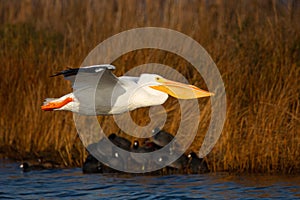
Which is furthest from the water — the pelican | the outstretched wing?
the outstretched wing

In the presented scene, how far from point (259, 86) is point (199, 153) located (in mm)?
1177

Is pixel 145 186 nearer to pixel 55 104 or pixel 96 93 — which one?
pixel 96 93

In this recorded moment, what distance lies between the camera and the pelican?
26.1 feet

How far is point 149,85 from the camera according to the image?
8.00 m

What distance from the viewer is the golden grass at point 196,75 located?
882 centimetres

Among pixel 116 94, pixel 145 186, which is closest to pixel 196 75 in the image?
pixel 145 186

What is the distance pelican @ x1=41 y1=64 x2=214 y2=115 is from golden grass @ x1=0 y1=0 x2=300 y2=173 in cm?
120

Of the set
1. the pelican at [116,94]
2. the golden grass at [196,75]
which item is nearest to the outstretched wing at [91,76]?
the pelican at [116,94]

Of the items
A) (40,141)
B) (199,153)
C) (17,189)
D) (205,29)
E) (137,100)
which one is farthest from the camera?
(205,29)

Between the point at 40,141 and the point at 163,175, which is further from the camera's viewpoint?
the point at 40,141

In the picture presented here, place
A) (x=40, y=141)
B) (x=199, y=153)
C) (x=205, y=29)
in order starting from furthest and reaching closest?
1. (x=205, y=29)
2. (x=40, y=141)
3. (x=199, y=153)

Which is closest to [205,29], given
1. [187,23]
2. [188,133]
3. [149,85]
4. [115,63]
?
[187,23]

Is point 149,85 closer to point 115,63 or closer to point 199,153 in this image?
point 199,153

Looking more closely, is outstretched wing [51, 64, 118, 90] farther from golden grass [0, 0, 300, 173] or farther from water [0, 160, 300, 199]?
golden grass [0, 0, 300, 173]
